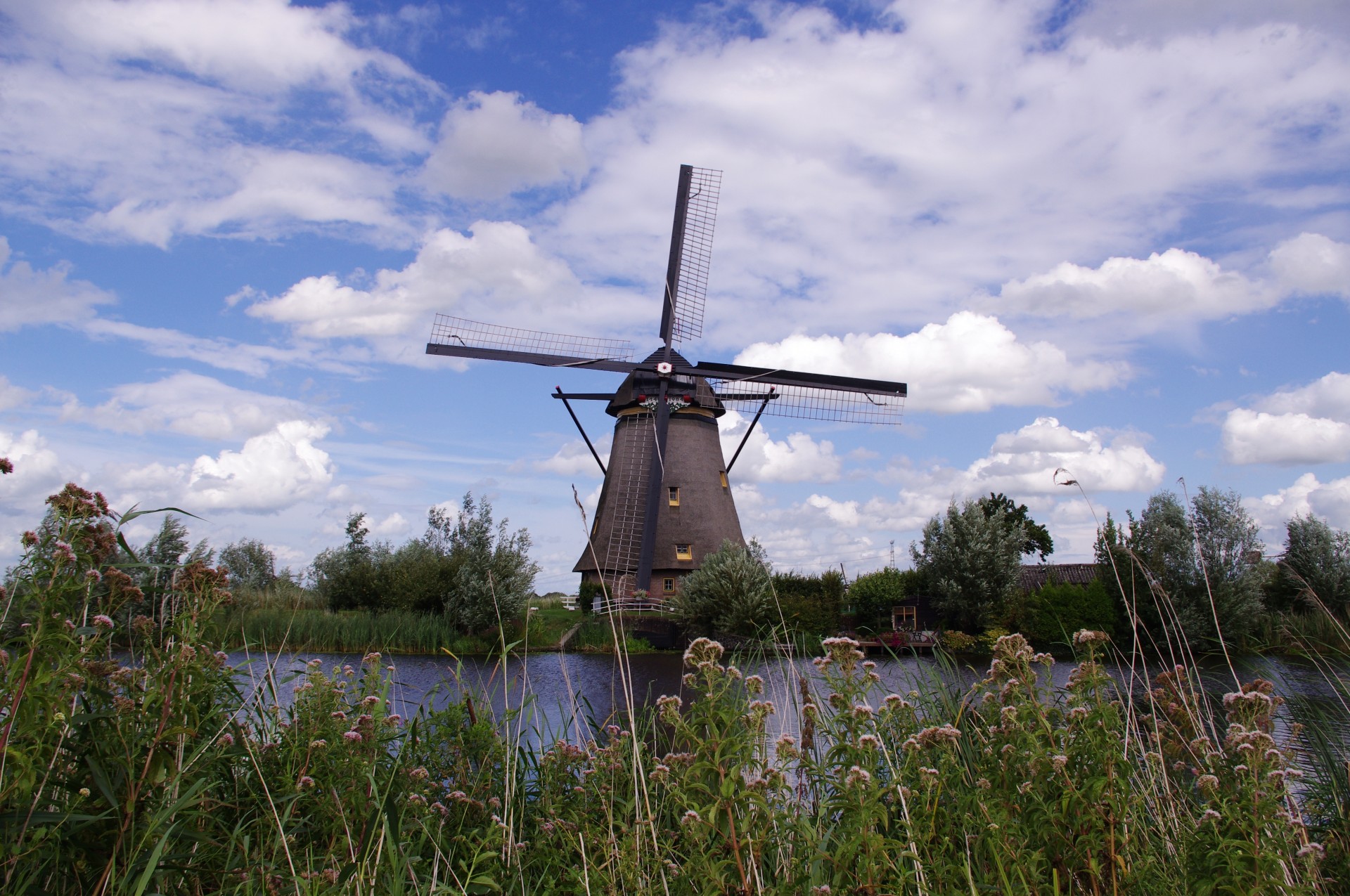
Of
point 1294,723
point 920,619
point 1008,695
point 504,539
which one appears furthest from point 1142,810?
point 920,619

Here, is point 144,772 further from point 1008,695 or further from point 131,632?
point 1008,695

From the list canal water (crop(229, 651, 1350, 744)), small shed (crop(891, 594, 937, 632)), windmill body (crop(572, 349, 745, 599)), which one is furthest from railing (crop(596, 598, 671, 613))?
small shed (crop(891, 594, 937, 632))

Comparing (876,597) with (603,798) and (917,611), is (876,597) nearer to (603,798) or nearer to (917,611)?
(917,611)

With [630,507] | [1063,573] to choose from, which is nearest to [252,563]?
[630,507]

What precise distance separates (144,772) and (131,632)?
86 cm

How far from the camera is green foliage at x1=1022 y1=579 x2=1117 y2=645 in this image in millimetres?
21672

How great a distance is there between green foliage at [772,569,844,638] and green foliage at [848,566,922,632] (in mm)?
815

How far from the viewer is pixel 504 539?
72.9 ft

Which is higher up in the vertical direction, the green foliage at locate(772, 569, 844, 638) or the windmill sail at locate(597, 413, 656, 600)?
the windmill sail at locate(597, 413, 656, 600)

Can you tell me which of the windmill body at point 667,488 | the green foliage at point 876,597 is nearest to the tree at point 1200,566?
the green foliage at point 876,597

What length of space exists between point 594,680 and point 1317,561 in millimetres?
22912

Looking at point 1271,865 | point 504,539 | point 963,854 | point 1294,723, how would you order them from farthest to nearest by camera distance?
point 504,539 → point 1294,723 → point 963,854 → point 1271,865

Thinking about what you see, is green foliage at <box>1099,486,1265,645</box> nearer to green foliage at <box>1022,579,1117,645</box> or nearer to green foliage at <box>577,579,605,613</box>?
green foliage at <box>1022,579,1117,645</box>

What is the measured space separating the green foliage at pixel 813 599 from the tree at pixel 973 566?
301 cm
